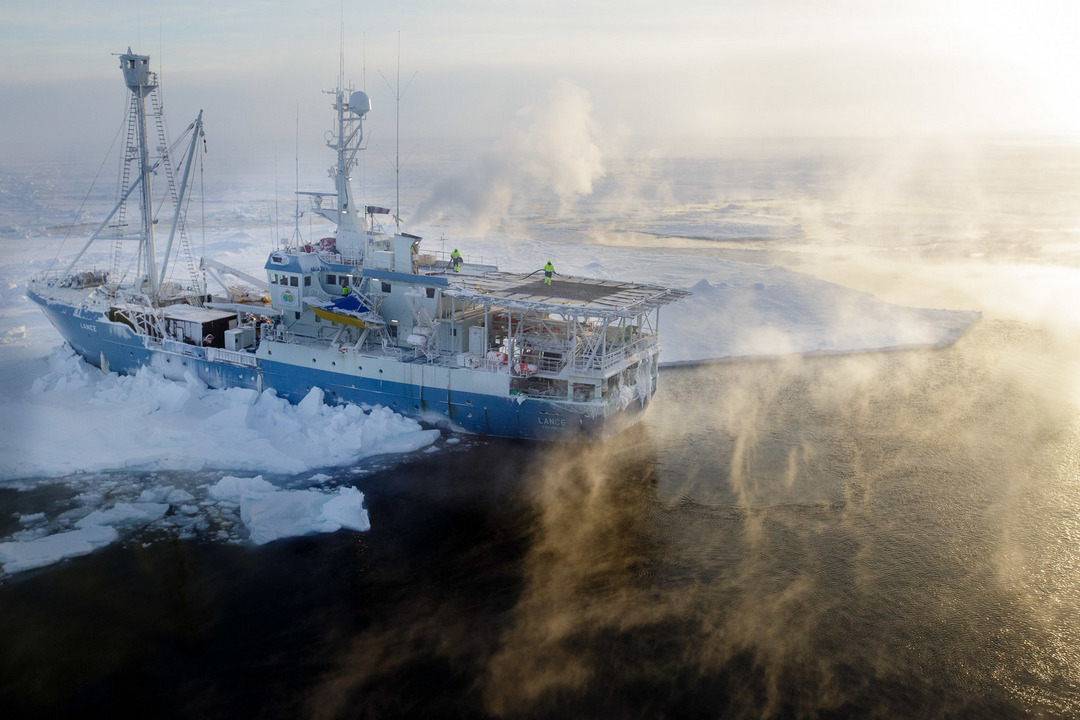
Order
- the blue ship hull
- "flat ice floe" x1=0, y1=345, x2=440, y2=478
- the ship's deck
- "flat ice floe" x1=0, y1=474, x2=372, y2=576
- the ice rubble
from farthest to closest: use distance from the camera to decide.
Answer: the blue ship hull
the ship's deck
"flat ice floe" x1=0, y1=345, x2=440, y2=478
the ice rubble
"flat ice floe" x1=0, y1=474, x2=372, y2=576

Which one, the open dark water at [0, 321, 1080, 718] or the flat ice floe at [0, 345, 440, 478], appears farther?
the flat ice floe at [0, 345, 440, 478]

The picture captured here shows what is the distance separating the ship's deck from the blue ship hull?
328 centimetres

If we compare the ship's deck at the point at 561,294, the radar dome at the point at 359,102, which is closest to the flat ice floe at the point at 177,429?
the ship's deck at the point at 561,294

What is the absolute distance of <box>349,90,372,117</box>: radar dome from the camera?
1196 inches

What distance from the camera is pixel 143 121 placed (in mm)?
32031

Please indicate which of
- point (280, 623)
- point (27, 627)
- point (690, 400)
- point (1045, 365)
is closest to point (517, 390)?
point (690, 400)

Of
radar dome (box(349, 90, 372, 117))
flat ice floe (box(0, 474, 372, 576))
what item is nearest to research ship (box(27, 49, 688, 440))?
radar dome (box(349, 90, 372, 117))

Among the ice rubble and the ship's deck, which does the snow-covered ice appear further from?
the ship's deck

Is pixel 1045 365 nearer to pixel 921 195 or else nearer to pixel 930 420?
pixel 930 420

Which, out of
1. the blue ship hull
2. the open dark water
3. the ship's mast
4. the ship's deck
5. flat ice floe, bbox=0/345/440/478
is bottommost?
the open dark water

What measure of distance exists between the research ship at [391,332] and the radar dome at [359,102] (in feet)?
0.14

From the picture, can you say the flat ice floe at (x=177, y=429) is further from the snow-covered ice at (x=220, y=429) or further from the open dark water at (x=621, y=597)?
the open dark water at (x=621, y=597)

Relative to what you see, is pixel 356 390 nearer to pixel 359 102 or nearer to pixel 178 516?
pixel 178 516

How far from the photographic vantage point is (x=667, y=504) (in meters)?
23.5
